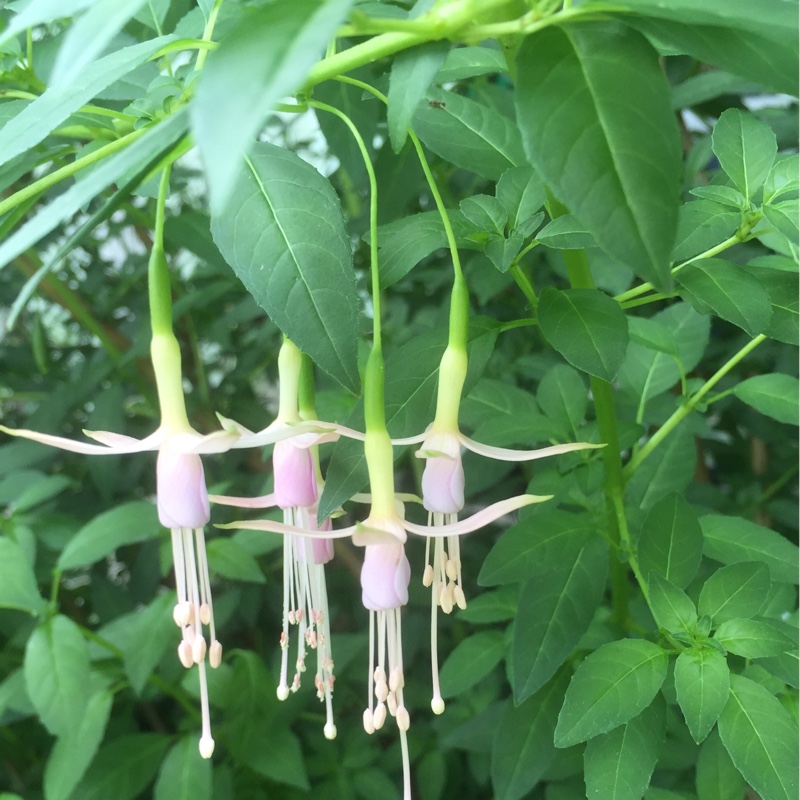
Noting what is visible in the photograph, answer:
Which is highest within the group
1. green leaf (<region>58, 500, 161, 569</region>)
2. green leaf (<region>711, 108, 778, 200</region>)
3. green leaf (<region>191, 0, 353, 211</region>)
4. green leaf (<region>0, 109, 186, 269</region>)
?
green leaf (<region>191, 0, 353, 211</region>)

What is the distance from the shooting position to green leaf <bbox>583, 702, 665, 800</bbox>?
40 centimetres

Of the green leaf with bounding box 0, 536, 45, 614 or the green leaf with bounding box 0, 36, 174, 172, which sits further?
the green leaf with bounding box 0, 536, 45, 614

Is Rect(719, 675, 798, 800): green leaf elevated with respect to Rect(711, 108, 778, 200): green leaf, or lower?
lower

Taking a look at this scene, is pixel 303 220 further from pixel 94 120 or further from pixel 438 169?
pixel 438 169

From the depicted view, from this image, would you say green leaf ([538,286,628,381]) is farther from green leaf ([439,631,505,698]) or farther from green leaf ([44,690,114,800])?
green leaf ([44,690,114,800])

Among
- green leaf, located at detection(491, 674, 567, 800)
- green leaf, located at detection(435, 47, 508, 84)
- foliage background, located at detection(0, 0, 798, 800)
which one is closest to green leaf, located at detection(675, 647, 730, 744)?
foliage background, located at detection(0, 0, 798, 800)

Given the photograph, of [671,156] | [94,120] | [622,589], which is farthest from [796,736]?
[94,120]

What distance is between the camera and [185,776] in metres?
0.64

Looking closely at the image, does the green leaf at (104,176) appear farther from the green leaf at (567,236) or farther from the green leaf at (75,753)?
the green leaf at (75,753)

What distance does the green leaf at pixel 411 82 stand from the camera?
273 millimetres

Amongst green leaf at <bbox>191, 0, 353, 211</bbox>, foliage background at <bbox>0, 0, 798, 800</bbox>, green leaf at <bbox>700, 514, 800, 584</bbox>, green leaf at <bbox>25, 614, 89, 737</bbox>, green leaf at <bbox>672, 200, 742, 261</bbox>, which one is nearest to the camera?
green leaf at <bbox>191, 0, 353, 211</bbox>

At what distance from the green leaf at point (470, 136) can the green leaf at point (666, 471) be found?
26 centimetres

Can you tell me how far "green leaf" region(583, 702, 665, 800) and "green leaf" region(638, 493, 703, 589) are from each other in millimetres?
73

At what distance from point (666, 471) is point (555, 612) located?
0.18 metres
